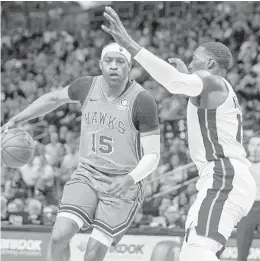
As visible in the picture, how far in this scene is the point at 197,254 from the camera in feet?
13.7

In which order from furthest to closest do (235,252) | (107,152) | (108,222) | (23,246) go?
(23,246)
(235,252)
(107,152)
(108,222)

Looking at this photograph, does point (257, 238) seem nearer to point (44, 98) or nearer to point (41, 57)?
point (44, 98)

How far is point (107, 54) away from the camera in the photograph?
5473mm

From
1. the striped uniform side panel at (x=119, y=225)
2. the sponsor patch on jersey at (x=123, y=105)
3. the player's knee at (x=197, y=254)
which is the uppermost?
the sponsor patch on jersey at (x=123, y=105)

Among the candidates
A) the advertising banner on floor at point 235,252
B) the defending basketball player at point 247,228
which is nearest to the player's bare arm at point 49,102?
the defending basketball player at point 247,228

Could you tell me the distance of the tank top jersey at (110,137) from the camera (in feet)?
17.6

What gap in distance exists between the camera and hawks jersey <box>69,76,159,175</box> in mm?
5367

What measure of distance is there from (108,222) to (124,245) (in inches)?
133

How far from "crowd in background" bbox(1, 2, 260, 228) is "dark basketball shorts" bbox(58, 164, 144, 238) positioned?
4149 mm

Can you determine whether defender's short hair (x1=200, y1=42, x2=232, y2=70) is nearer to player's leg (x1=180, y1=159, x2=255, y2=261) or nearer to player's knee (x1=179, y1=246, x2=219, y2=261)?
player's leg (x1=180, y1=159, x2=255, y2=261)

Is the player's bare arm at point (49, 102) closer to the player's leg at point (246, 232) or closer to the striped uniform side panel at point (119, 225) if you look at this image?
the striped uniform side panel at point (119, 225)

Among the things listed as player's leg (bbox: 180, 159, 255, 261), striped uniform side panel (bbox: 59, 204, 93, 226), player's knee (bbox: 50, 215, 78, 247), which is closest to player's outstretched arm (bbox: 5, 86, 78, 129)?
striped uniform side panel (bbox: 59, 204, 93, 226)

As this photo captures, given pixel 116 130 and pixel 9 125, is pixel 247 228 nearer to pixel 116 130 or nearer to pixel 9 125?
pixel 116 130

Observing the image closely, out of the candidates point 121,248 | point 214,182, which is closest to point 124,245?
point 121,248
